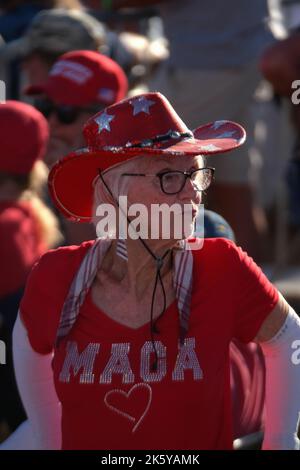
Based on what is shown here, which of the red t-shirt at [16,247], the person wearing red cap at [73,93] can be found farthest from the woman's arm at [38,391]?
the person wearing red cap at [73,93]

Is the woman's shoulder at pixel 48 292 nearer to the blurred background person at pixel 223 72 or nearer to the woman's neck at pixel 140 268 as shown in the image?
the woman's neck at pixel 140 268

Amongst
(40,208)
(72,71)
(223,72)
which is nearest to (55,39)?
(72,71)

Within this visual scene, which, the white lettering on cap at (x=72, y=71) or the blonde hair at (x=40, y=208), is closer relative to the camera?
the blonde hair at (x=40, y=208)

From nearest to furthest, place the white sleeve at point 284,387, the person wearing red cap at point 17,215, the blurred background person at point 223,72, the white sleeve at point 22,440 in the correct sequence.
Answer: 1. the white sleeve at point 284,387
2. the white sleeve at point 22,440
3. the person wearing red cap at point 17,215
4. the blurred background person at point 223,72

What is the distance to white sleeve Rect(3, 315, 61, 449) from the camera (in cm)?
302

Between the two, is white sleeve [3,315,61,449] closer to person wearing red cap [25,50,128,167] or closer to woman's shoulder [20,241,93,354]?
woman's shoulder [20,241,93,354]

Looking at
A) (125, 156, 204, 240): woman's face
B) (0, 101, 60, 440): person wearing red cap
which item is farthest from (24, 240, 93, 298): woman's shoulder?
(0, 101, 60, 440): person wearing red cap

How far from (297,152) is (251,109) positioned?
0.41m

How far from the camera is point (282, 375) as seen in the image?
289 cm

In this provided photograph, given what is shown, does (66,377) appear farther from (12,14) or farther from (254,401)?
(12,14)

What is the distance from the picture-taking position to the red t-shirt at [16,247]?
4.01 metres

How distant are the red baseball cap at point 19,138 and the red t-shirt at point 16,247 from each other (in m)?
0.25

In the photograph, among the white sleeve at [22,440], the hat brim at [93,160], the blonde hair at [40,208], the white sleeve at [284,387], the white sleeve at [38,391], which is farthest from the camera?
the blonde hair at [40,208]
